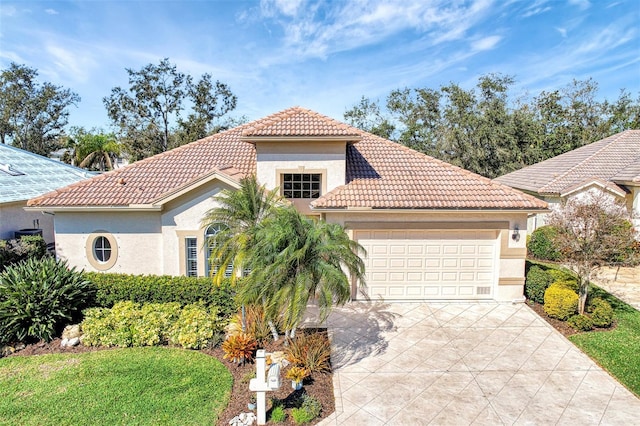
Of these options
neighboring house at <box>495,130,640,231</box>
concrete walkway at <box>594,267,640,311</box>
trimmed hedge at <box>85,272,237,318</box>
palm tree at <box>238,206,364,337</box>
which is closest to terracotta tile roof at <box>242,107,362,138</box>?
trimmed hedge at <box>85,272,237,318</box>

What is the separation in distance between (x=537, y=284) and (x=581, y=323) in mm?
2193

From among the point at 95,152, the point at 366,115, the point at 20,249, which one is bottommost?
the point at 20,249

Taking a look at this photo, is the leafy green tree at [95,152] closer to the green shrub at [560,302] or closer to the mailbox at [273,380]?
the mailbox at [273,380]

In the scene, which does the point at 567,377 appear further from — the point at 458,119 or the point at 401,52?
the point at 458,119

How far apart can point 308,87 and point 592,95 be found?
33532 mm

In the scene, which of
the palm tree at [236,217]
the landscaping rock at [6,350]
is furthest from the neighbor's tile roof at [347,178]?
the landscaping rock at [6,350]

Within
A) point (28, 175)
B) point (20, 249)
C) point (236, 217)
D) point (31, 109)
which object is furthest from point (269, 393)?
point (31, 109)

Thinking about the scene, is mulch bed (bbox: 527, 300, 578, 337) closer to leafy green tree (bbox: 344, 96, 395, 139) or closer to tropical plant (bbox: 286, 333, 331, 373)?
tropical plant (bbox: 286, 333, 331, 373)

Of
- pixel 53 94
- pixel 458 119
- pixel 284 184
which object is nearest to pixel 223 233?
pixel 284 184

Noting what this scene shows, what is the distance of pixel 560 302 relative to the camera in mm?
11953

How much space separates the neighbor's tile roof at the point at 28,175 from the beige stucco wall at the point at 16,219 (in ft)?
1.61

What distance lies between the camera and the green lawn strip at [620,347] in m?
8.88

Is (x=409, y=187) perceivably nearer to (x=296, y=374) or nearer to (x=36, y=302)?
(x=296, y=374)

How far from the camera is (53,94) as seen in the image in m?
48.7
